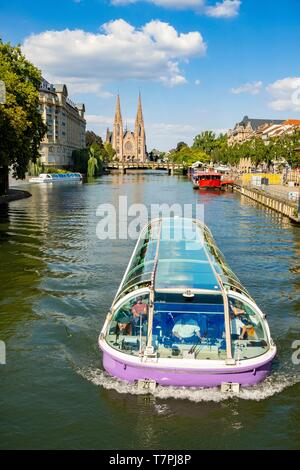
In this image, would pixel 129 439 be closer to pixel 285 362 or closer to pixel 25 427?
pixel 25 427

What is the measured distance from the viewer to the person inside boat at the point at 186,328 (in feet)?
46.5

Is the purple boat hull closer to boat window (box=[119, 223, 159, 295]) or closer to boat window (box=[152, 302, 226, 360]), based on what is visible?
boat window (box=[152, 302, 226, 360])

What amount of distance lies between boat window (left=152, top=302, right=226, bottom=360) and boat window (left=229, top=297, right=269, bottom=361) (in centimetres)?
47

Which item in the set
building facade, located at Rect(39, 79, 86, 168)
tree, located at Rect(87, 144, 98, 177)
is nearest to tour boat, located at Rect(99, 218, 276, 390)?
building facade, located at Rect(39, 79, 86, 168)

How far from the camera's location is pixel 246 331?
1453 centimetres

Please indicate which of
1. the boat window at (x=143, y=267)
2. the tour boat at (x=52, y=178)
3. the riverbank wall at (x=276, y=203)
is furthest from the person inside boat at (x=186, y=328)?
the tour boat at (x=52, y=178)

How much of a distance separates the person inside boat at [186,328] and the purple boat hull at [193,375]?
120 centimetres

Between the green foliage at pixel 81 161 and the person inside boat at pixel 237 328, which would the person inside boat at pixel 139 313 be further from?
the green foliage at pixel 81 161

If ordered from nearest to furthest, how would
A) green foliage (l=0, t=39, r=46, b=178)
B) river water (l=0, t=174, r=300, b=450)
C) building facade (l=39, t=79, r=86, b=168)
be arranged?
river water (l=0, t=174, r=300, b=450) < green foliage (l=0, t=39, r=46, b=178) < building facade (l=39, t=79, r=86, b=168)

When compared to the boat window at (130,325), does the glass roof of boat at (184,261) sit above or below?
above

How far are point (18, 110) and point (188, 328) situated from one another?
43.1 m

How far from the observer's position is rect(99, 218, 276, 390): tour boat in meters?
13.2
